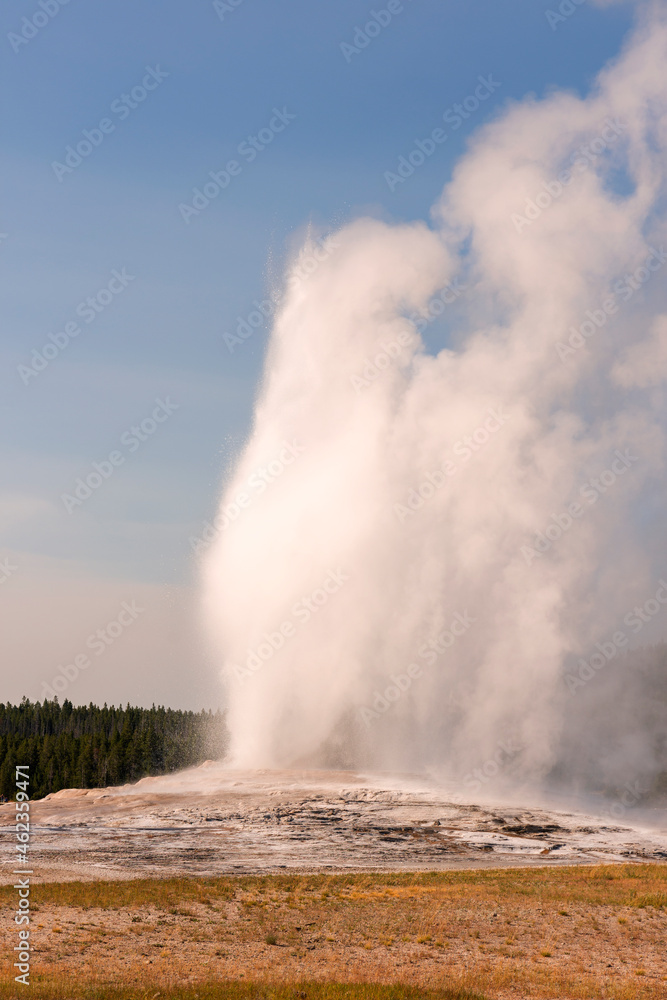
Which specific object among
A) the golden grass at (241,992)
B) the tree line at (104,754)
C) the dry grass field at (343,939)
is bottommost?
the tree line at (104,754)

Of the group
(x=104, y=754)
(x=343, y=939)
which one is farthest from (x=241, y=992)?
(x=104, y=754)

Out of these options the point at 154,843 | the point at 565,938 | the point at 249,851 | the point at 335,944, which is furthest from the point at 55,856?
the point at 565,938

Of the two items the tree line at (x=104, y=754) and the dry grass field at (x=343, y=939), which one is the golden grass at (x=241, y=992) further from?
the tree line at (x=104, y=754)

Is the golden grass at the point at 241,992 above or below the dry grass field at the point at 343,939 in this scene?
above

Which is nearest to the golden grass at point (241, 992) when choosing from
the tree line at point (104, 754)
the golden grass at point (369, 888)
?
the golden grass at point (369, 888)

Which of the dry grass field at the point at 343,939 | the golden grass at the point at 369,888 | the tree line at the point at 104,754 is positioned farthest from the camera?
the tree line at the point at 104,754

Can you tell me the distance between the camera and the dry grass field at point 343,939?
20531 millimetres

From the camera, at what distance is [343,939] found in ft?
86.6

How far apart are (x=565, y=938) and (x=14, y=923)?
18.7 metres

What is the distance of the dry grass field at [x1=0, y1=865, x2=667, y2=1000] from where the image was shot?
2053 centimetres

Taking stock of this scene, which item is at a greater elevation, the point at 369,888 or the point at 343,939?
the point at 343,939

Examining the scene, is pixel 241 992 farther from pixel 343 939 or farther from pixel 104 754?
pixel 104 754

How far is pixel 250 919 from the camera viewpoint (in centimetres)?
2855

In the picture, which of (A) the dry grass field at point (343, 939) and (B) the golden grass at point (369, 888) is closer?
(A) the dry grass field at point (343, 939)
